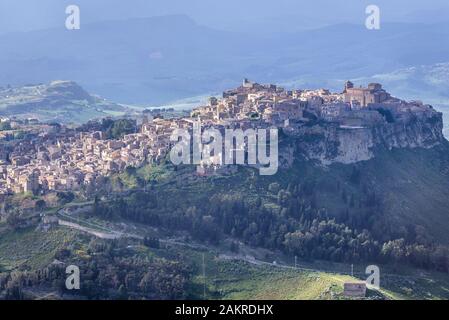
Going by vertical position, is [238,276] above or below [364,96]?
below

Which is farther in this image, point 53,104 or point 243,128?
point 53,104

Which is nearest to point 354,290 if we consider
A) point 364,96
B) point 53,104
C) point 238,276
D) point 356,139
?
point 238,276

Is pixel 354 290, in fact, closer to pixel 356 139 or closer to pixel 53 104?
pixel 356 139

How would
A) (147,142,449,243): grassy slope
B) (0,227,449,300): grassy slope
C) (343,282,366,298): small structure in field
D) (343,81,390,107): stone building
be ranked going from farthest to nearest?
(343,81,390,107): stone building → (147,142,449,243): grassy slope → (0,227,449,300): grassy slope → (343,282,366,298): small structure in field

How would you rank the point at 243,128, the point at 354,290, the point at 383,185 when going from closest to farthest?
1. the point at 354,290
2. the point at 243,128
3. the point at 383,185

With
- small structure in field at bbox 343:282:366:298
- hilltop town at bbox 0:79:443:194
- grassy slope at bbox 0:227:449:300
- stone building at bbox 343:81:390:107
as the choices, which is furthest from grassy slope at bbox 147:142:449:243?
small structure in field at bbox 343:282:366:298

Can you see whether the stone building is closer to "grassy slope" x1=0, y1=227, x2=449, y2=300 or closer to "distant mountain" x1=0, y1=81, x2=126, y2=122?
"grassy slope" x1=0, y1=227, x2=449, y2=300
